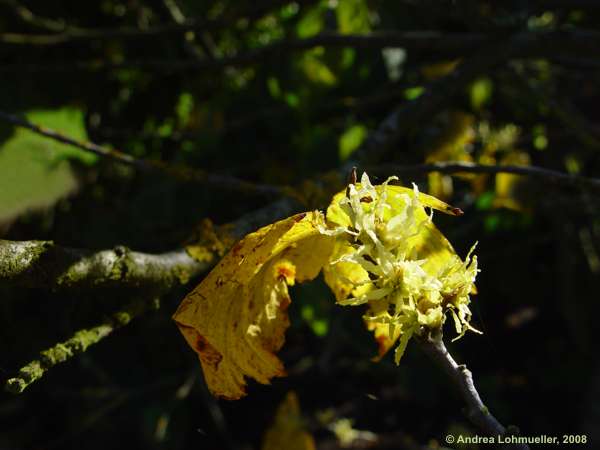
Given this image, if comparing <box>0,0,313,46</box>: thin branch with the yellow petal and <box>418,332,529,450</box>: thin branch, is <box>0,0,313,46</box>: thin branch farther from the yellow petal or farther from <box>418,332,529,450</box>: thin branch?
<box>418,332,529,450</box>: thin branch

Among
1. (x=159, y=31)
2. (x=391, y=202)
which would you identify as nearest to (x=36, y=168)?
(x=159, y=31)

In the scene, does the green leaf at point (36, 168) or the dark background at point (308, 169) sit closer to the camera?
the green leaf at point (36, 168)

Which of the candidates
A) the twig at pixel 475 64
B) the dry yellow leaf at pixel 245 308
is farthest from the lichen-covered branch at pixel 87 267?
the twig at pixel 475 64

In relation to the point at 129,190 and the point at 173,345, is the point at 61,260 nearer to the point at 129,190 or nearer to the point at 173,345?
the point at 173,345

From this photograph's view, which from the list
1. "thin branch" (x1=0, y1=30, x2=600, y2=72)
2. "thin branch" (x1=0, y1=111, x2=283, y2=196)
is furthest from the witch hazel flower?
"thin branch" (x1=0, y1=30, x2=600, y2=72)

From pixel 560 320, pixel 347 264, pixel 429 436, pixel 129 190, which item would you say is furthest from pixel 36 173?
pixel 560 320

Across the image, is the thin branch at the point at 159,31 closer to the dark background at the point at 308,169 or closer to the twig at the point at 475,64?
the dark background at the point at 308,169

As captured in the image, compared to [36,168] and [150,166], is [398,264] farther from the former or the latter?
[36,168]
